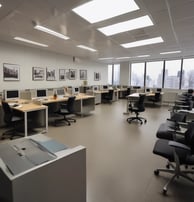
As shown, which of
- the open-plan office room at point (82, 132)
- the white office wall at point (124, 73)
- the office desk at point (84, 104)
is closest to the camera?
the open-plan office room at point (82, 132)

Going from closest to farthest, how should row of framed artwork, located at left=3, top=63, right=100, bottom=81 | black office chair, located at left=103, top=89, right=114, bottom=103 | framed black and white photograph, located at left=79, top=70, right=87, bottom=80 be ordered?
1. row of framed artwork, located at left=3, top=63, right=100, bottom=81
2. black office chair, located at left=103, top=89, right=114, bottom=103
3. framed black and white photograph, located at left=79, top=70, right=87, bottom=80

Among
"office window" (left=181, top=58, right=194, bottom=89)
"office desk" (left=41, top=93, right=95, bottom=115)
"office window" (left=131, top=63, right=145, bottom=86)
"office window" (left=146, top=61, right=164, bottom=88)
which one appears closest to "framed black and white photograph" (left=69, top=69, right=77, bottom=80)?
"office desk" (left=41, top=93, right=95, bottom=115)

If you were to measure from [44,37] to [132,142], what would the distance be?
14.2 feet

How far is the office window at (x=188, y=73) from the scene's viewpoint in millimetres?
9055

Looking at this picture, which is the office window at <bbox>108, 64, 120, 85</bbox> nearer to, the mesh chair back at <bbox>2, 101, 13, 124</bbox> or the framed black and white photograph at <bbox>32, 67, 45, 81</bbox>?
the framed black and white photograph at <bbox>32, 67, 45, 81</bbox>

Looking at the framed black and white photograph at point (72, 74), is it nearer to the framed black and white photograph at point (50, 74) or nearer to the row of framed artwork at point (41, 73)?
the row of framed artwork at point (41, 73)

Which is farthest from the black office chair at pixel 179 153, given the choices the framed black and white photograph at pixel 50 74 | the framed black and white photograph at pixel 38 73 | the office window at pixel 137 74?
the office window at pixel 137 74

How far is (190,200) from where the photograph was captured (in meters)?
1.79

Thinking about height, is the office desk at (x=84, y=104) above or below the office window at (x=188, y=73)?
below

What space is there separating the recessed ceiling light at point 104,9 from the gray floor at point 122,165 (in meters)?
2.81

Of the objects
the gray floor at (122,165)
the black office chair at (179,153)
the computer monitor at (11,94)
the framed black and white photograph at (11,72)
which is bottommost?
the gray floor at (122,165)

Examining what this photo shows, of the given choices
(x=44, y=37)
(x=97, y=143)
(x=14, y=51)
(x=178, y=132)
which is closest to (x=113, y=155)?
(x=97, y=143)

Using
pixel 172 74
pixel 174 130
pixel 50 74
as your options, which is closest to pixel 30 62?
pixel 50 74

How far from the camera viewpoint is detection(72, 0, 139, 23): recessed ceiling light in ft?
9.18
